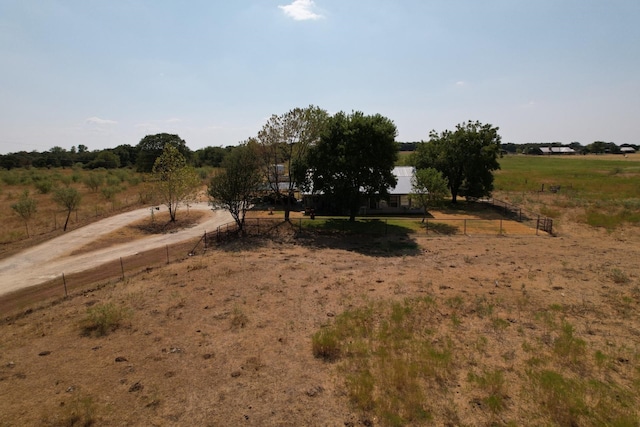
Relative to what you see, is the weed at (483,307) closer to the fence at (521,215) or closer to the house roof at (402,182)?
the fence at (521,215)

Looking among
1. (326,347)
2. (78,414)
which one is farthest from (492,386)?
(78,414)

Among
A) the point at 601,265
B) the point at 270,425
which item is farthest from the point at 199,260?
the point at 601,265

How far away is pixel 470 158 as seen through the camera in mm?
48969

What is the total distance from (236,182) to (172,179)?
1125 cm

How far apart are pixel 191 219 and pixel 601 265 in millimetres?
40936

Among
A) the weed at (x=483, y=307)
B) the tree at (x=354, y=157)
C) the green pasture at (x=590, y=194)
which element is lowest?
the weed at (x=483, y=307)

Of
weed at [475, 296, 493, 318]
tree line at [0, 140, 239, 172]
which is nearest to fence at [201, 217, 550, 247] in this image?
weed at [475, 296, 493, 318]

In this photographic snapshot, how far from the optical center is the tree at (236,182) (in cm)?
3341

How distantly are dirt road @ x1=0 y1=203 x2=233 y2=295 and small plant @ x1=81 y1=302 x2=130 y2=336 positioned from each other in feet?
32.7

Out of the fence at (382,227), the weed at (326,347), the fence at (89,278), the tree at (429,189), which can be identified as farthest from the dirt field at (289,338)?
the tree at (429,189)

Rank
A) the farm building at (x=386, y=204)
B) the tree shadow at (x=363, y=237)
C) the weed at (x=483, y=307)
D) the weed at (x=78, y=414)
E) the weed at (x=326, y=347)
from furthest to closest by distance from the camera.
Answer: the farm building at (x=386, y=204), the tree shadow at (x=363, y=237), the weed at (x=483, y=307), the weed at (x=326, y=347), the weed at (x=78, y=414)

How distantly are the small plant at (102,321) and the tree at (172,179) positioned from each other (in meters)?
25.3

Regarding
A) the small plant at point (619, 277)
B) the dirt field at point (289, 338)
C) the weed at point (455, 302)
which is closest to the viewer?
the dirt field at point (289, 338)

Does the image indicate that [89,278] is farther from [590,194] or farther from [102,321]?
[590,194]
